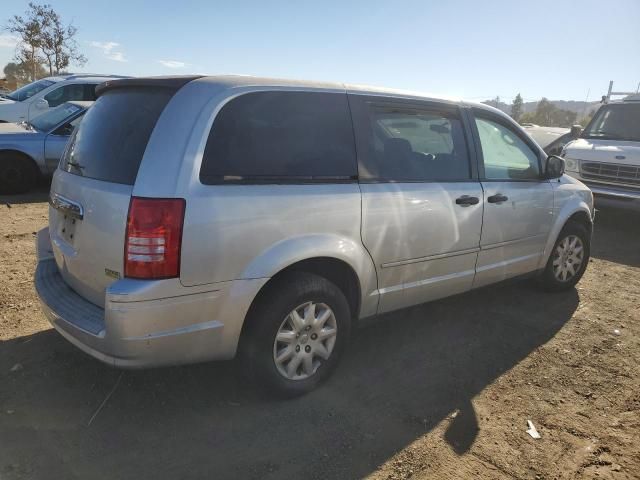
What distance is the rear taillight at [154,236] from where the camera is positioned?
239 cm

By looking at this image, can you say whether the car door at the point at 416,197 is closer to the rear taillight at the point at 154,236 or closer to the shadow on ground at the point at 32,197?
the rear taillight at the point at 154,236

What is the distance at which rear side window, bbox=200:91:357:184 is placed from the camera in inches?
102

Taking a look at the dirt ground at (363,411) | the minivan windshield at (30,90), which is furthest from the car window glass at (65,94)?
the dirt ground at (363,411)

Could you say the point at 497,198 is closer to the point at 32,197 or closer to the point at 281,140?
the point at 281,140

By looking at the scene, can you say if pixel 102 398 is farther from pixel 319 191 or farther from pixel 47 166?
pixel 47 166

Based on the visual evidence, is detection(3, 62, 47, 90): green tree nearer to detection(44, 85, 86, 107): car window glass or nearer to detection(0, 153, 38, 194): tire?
detection(44, 85, 86, 107): car window glass

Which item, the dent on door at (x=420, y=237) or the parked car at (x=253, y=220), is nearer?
the parked car at (x=253, y=220)

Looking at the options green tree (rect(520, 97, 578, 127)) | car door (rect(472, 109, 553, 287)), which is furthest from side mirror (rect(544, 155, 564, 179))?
green tree (rect(520, 97, 578, 127))

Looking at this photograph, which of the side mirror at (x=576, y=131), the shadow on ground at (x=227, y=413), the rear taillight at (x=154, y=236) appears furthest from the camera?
the side mirror at (x=576, y=131)

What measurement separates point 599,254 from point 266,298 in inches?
225

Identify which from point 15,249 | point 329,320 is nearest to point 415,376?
point 329,320

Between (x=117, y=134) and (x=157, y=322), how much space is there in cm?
109

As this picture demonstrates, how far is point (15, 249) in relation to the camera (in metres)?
5.45

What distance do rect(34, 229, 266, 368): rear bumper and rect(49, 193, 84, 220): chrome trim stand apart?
482 mm
